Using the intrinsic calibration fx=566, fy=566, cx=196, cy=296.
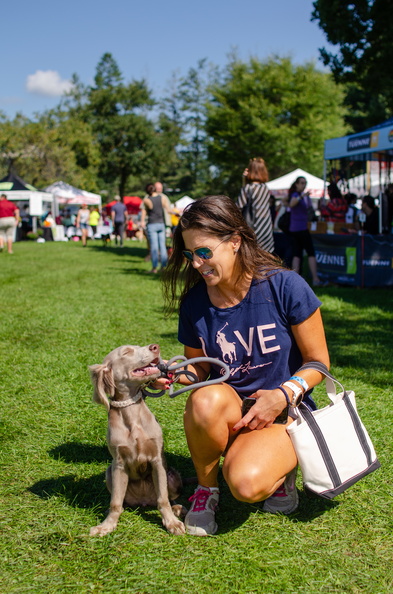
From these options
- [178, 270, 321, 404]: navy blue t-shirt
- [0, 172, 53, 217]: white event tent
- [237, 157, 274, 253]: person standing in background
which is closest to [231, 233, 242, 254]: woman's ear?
[178, 270, 321, 404]: navy blue t-shirt

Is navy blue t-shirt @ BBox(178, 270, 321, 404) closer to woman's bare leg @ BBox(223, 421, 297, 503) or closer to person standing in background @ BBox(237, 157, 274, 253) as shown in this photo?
woman's bare leg @ BBox(223, 421, 297, 503)

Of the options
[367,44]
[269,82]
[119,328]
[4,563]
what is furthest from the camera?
[269,82]

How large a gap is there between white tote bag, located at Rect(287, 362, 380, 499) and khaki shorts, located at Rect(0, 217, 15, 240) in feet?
62.6

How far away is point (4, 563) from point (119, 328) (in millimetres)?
4974

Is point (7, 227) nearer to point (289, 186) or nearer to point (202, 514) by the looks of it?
point (289, 186)

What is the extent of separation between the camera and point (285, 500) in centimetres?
288

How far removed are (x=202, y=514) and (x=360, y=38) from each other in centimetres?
1544

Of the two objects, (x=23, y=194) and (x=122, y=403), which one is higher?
(x=23, y=194)

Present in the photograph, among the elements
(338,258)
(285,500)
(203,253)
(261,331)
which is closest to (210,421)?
(261,331)

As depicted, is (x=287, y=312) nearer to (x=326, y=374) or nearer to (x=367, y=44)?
(x=326, y=374)

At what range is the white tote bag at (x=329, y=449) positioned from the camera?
2.55 metres

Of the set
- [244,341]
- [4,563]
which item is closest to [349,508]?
[244,341]

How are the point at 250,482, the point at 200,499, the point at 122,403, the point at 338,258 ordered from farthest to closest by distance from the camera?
the point at 338,258 → the point at 200,499 → the point at 122,403 → the point at 250,482

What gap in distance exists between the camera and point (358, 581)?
90.8 inches
